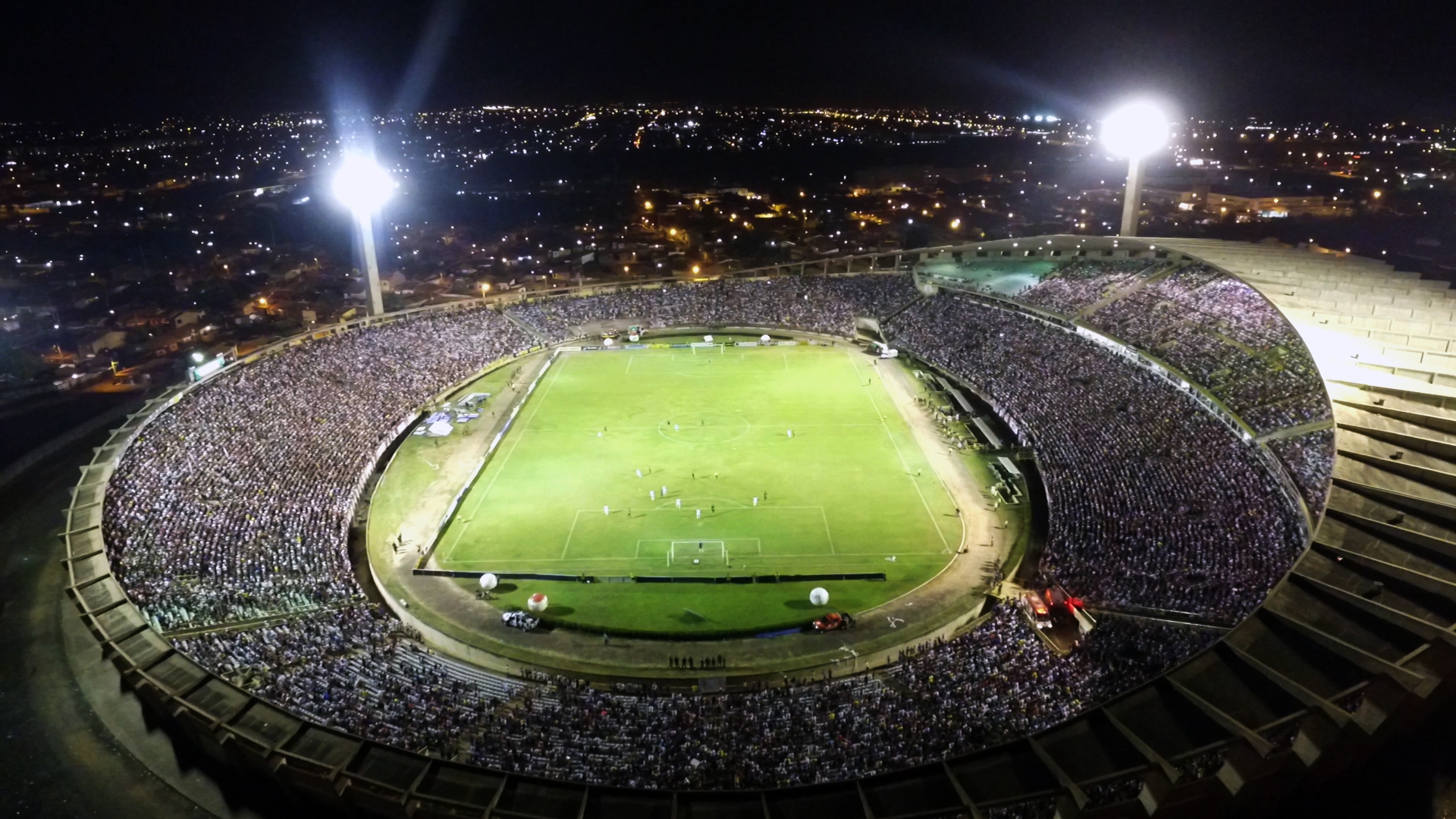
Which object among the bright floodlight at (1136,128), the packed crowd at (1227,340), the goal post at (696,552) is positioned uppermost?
the bright floodlight at (1136,128)

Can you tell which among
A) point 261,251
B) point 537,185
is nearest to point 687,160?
point 537,185

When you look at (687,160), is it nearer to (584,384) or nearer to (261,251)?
(261,251)

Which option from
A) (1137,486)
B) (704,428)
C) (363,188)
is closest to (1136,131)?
(1137,486)

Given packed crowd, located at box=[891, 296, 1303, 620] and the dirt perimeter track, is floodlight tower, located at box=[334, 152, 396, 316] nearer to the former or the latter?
the dirt perimeter track

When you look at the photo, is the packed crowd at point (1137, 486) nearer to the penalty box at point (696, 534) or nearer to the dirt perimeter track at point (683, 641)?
the dirt perimeter track at point (683, 641)

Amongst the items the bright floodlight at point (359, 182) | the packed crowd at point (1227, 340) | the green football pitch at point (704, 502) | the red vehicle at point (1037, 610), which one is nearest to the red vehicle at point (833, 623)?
the green football pitch at point (704, 502)

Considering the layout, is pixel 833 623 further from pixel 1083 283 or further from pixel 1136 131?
pixel 1136 131
